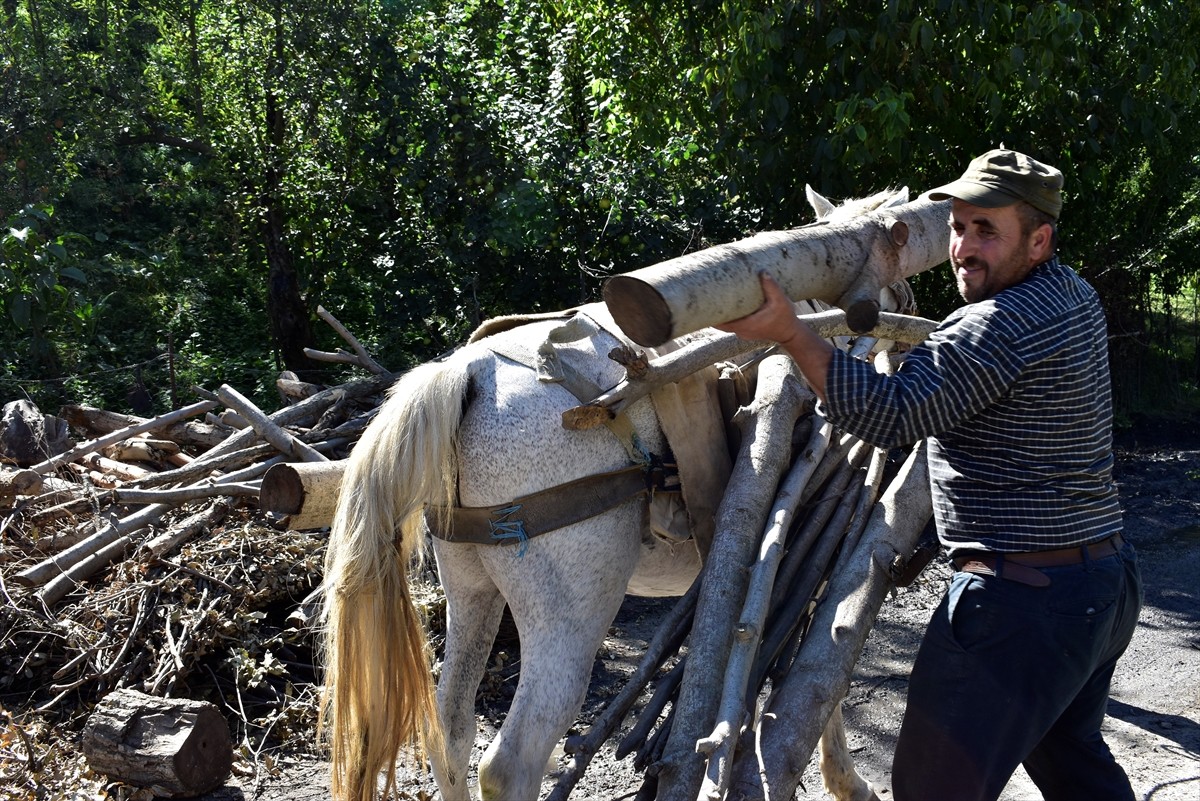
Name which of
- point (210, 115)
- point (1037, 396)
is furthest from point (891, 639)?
point (210, 115)

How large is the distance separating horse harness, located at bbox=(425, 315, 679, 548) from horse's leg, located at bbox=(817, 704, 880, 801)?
3.82 ft

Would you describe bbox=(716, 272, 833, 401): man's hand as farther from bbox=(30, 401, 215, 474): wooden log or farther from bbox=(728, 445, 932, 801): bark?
bbox=(30, 401, 215, 474): wooden log

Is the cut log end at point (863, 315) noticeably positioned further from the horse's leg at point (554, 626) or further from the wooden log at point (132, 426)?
the wooden log at point (132, 426)

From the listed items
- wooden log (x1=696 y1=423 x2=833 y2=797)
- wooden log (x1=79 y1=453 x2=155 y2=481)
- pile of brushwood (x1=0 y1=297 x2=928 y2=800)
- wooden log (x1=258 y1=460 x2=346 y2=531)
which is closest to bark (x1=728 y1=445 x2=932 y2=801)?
pile of brushwood (x1=0 y1=297 x2=928 y2=800)

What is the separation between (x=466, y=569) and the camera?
3.05 metres

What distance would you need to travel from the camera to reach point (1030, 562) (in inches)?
85.7

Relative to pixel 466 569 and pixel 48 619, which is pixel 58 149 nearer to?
pixel 48 619

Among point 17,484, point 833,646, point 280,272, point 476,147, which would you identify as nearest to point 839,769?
point 833,646

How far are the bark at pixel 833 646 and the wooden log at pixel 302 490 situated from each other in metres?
1.40

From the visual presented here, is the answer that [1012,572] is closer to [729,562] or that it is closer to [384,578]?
[729,562]

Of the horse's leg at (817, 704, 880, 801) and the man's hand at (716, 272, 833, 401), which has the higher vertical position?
the man's hand at (716, 272, 833, 401)

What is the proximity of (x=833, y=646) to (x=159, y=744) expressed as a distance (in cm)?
264

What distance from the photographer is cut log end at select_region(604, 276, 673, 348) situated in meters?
1.89

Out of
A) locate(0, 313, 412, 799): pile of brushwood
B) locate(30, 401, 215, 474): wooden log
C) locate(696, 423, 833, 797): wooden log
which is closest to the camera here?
locate(696, 423, 833, 797): wooden log
